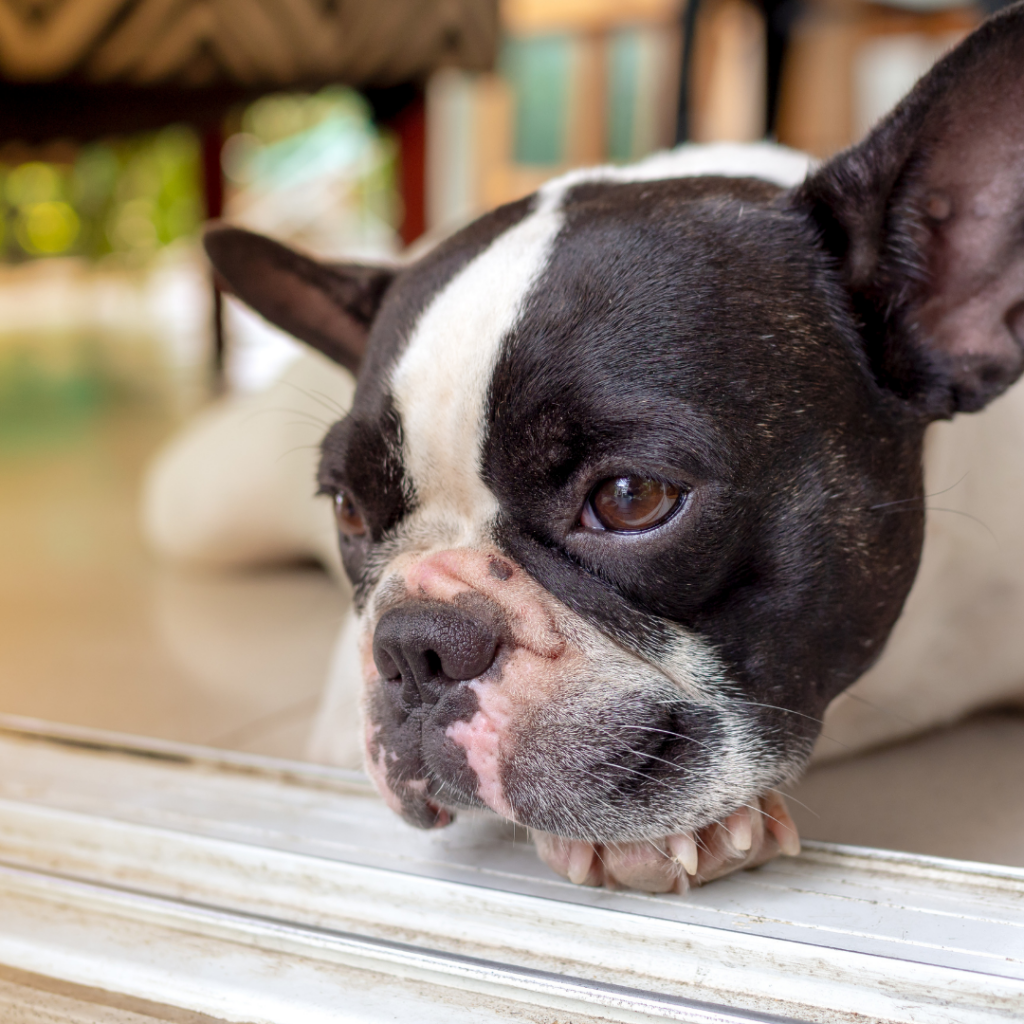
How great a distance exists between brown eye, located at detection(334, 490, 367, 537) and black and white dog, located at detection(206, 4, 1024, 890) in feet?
0.17

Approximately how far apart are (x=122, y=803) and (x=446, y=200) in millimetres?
6722

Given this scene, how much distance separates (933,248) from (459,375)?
1.55ft

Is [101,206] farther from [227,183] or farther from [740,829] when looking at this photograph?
[740,829]

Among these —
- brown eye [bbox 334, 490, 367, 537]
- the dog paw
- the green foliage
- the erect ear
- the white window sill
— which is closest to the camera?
the white window sill

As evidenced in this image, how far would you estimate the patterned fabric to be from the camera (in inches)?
111

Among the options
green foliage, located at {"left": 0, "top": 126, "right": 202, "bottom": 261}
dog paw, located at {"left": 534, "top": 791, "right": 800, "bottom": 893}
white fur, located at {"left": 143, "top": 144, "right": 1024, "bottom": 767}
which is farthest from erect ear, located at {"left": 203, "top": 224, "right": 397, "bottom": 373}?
green foliage, located at {"left": 0, "top": 126, "right": 202, "bottom": 261}

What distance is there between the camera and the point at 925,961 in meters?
0.88

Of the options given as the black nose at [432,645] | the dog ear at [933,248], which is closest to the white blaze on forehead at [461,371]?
the black nose at [432,645]

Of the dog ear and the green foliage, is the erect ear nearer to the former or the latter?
the dog ear

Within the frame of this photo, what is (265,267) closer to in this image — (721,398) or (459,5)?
(721,398)

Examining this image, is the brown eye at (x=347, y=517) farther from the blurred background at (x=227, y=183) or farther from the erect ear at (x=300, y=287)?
the blurred background at (x=227, y=183)

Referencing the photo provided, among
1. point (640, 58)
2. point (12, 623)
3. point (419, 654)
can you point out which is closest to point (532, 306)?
point (419, 654)

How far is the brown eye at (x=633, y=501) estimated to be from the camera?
0.95 m

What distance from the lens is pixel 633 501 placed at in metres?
0.96
